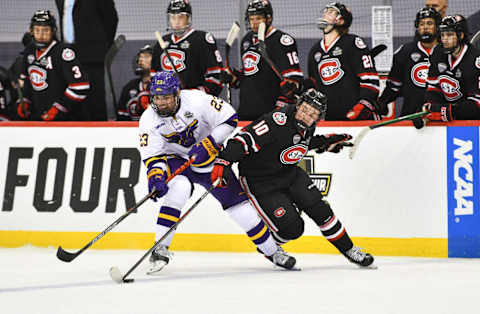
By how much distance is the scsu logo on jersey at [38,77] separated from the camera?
606cm

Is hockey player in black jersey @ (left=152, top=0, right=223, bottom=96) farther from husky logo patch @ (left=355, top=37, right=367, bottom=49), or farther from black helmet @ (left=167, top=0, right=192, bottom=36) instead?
husky logo patch @ (left=355, top=37, right=367, bottom=49)

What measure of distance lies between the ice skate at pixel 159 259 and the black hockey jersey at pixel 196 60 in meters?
1.62

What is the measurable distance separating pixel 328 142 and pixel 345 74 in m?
0.85

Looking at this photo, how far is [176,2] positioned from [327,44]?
3.66ft

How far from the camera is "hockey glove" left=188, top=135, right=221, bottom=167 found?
453 centimetres

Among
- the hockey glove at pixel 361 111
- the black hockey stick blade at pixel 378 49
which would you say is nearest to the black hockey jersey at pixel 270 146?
the hockey glove at pixel 361 111

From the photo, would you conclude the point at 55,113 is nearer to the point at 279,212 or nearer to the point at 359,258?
the point at 279,212

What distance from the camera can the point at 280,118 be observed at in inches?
182

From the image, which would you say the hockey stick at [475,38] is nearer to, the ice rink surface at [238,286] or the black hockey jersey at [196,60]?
the ice rink surface at [238,286]

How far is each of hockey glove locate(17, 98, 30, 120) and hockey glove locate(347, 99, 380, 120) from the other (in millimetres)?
2470

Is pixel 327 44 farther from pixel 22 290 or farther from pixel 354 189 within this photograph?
pixel 22 290

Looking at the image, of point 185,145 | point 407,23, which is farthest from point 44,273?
point 407,23

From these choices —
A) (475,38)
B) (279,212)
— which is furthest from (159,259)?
(475,38)

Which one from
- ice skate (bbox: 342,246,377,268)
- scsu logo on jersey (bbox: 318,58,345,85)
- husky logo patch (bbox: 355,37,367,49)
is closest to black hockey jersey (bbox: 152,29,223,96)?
scsu logo on jersey (bbox: 318,58,345,85)
